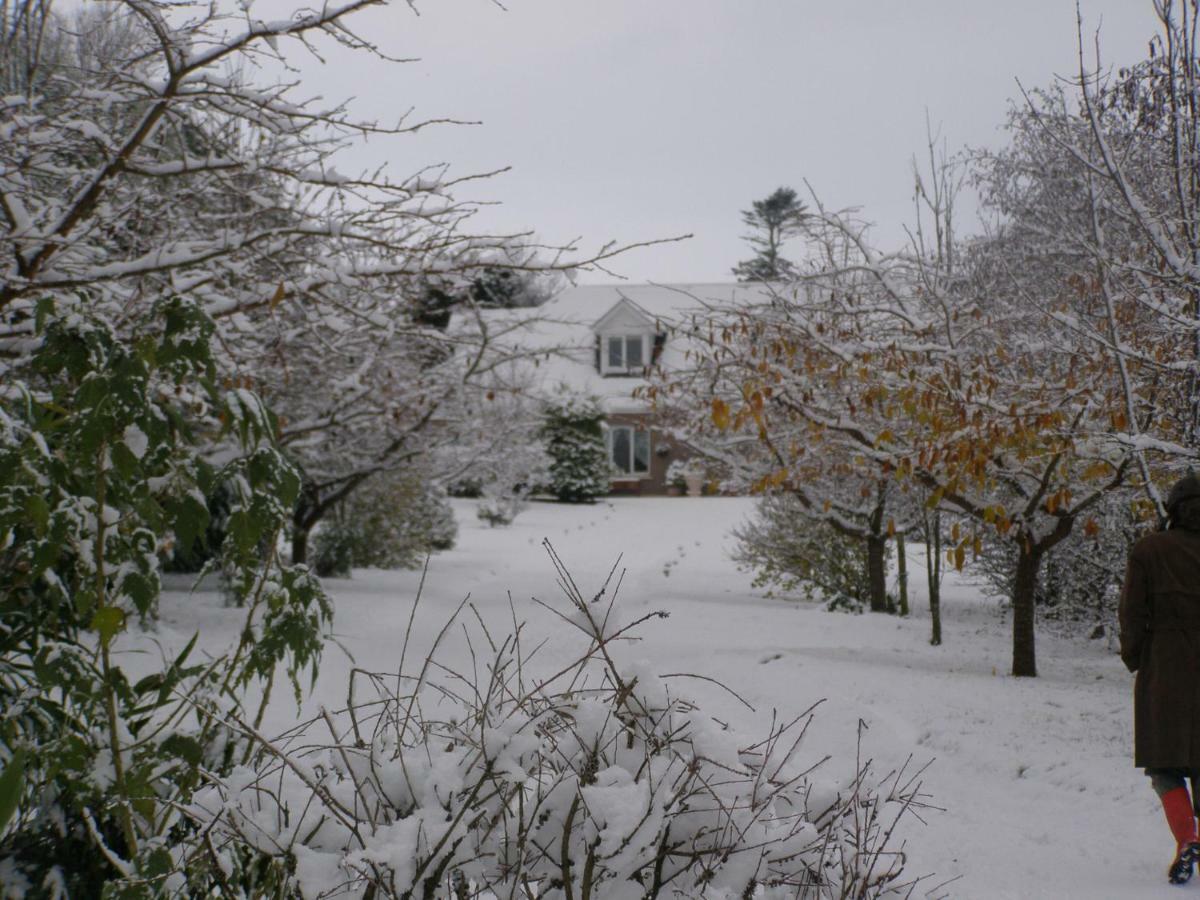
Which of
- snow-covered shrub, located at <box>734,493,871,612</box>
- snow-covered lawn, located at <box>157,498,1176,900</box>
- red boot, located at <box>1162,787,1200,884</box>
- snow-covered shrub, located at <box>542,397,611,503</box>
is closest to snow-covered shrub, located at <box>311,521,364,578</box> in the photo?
snow-covered lawn, located at <box>157,498,1176,900</box>

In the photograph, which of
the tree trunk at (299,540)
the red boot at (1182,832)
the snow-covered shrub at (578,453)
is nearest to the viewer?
the red boot at (1182,832)

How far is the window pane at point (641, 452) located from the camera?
36875mm

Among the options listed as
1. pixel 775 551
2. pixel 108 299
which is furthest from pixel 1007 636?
pixel 108 299

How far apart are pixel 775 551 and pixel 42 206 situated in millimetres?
10832

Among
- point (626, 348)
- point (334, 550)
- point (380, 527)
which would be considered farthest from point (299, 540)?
point (626, 348)

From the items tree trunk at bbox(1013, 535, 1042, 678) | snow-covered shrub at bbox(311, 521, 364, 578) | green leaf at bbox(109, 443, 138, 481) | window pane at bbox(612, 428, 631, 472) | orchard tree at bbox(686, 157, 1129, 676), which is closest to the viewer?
green leaf at bbox(109, 443, 138, 481)

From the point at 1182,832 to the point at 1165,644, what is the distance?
32.8 inches

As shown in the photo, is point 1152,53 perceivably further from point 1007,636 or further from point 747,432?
point 1007,636

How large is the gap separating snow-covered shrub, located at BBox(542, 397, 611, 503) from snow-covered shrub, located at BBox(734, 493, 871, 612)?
17.5 meters

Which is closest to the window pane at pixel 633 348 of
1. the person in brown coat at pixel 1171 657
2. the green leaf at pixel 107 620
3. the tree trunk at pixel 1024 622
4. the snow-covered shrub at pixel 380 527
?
the snow-covered shrub at pixel 380 527

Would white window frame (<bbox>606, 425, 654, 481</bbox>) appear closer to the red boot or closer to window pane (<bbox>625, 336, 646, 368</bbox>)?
window pane (<bbox>625, 336, 646, 368</bbox>)

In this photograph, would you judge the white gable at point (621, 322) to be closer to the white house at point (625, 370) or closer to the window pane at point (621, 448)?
the white house at point (625, 370)

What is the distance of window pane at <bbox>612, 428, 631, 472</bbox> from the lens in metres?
37.0

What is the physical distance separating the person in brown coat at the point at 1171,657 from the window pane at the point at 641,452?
3178 cm
